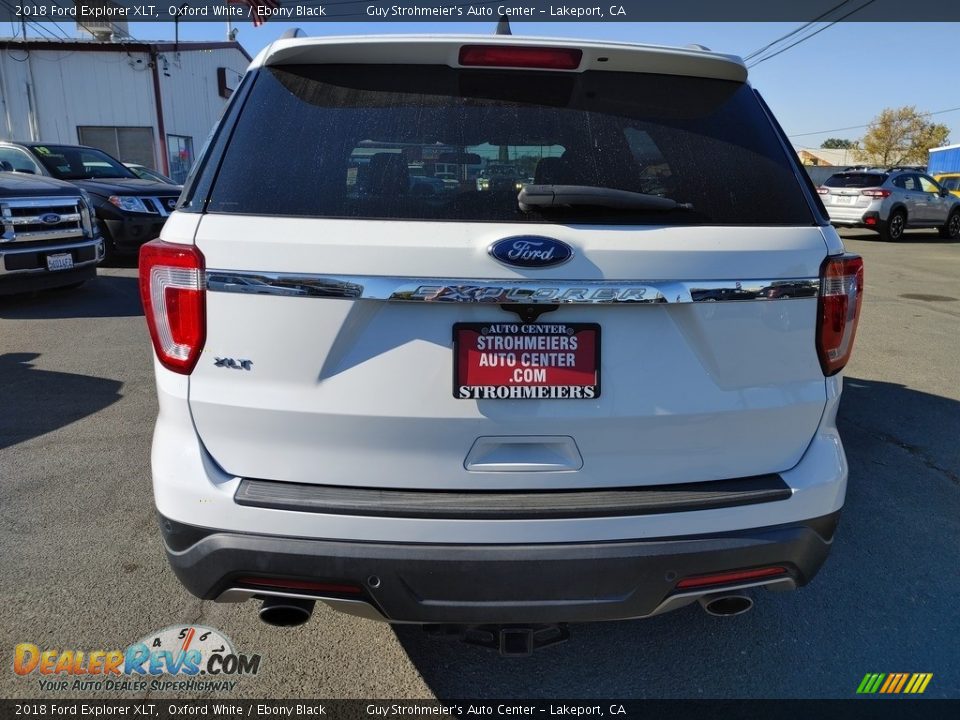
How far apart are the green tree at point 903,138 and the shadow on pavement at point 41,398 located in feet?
242

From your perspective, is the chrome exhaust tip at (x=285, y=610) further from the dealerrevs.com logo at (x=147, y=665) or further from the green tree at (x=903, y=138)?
the green tree at (x=903, y=138)

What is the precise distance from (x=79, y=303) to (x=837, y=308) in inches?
341

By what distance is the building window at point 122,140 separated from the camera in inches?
941

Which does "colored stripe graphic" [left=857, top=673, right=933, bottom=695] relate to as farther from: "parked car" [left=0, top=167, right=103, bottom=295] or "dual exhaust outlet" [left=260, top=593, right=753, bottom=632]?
"parked car" [left=0, top=167, right=103, bottom=295]

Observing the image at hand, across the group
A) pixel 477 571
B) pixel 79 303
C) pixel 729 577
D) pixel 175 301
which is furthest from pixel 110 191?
pixel 729 577

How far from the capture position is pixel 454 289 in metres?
1.82

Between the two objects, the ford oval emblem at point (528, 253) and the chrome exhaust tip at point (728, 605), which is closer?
the ford oval emblem at point (528, 253)

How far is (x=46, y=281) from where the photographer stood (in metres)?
8.06

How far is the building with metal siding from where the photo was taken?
23.2 metres

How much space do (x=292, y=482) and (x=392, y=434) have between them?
312mm

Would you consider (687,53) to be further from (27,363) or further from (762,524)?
(27,363)

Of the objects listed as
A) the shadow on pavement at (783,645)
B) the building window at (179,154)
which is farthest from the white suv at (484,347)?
the building window at (179,154)

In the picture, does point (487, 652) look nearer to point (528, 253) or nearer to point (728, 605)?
point (728, 605)

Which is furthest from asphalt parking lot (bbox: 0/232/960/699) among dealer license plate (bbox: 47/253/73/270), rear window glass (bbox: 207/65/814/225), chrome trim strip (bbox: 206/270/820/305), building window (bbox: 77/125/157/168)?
building window (bbox: 77/125/157/168)
